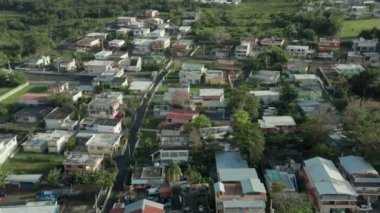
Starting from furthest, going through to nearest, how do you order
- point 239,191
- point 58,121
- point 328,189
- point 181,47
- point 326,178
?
1. point 181,47
2. point 58,121
3. point 326,178
4. point 239,191
5. point 328,189

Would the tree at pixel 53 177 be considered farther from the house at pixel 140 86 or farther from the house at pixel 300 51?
the house at pixel 300 51

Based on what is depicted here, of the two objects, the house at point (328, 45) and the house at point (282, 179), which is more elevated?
the house at point (328, 45)

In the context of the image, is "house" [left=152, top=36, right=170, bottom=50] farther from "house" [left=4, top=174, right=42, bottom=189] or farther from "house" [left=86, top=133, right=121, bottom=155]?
"house" [left=4, top=174, right=42, bottom=189]

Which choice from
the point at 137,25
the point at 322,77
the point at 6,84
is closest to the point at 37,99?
the point at 6,84

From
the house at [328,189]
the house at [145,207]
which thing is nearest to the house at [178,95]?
the house at [328,189]

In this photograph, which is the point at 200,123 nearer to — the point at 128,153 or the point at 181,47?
the point at 128,153

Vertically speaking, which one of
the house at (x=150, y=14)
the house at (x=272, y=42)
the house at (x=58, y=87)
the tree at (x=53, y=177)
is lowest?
the tree at (x=53, y=177)

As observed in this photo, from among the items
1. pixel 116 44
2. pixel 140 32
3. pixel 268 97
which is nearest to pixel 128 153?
pixel 268 97
